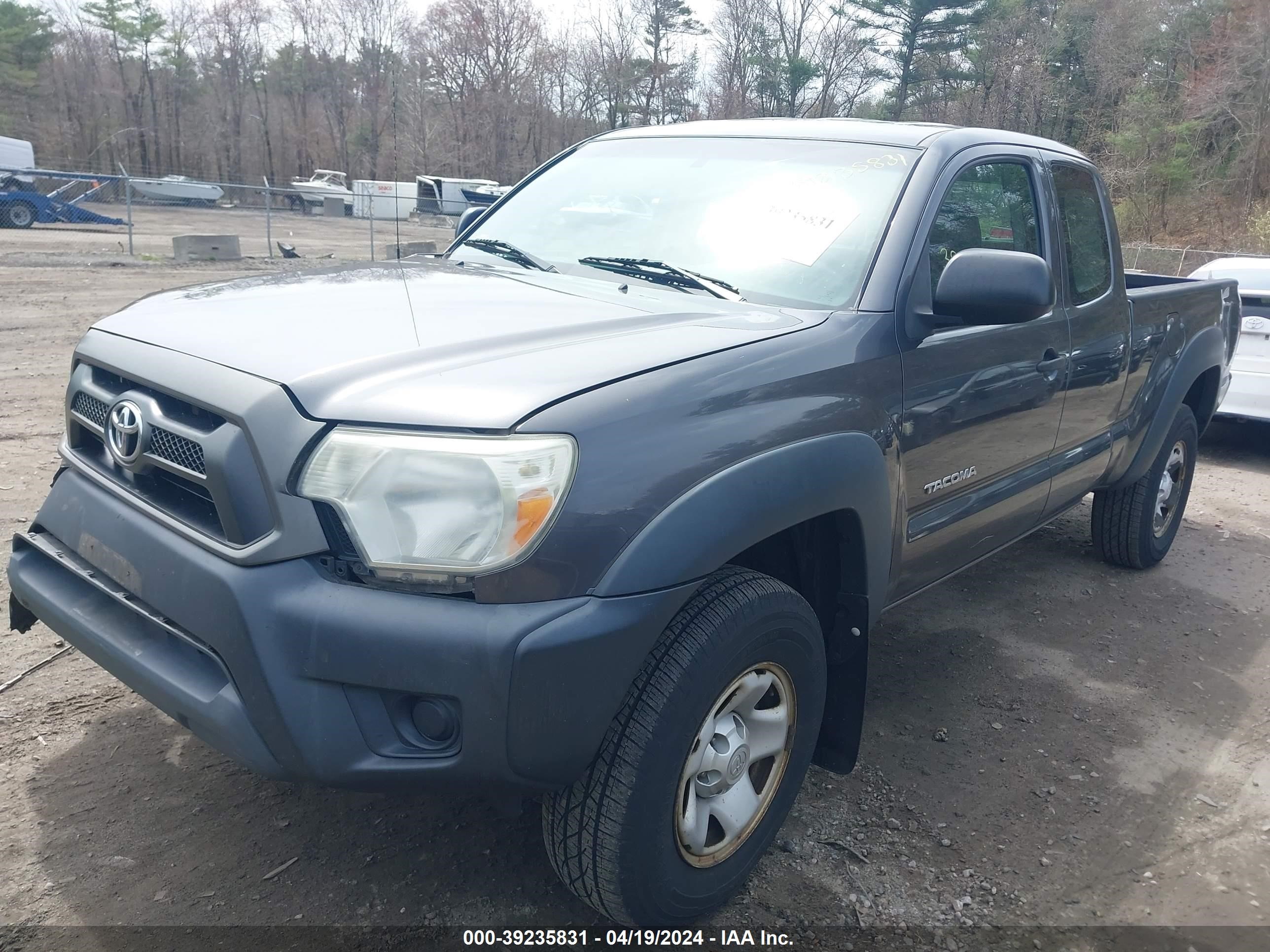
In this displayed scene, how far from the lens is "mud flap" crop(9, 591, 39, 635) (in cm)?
268

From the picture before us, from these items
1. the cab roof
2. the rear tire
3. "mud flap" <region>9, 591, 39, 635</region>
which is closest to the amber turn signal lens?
"mud flap" <region>9, 591, 39, 635</region>

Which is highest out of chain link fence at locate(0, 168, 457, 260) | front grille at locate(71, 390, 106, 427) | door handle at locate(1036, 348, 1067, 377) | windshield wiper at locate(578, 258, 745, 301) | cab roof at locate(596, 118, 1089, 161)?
cab roof at locate(596, 118, 1089, 161)

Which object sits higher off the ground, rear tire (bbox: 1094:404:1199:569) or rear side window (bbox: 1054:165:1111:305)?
rear side window (bbox: 1054:165:1111:305)

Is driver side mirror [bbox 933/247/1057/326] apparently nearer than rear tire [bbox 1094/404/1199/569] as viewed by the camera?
Yes

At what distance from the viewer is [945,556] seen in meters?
3.24

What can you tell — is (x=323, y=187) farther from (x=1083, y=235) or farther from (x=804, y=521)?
(x=804, y=521)

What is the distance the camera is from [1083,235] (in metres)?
4.02

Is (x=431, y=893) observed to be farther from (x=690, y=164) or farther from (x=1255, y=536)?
(x=1255, y=536)

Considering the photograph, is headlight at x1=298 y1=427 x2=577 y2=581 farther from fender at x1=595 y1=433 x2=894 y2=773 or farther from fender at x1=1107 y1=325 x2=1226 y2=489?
fender at x1=1107 y1=325 x2=1226 y2=489

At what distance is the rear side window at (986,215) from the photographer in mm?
3119

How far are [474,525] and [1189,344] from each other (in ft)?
13.9

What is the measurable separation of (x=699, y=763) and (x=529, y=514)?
2.52 ft

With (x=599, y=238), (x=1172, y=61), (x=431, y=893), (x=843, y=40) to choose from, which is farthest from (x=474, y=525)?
(x=843, y=40)

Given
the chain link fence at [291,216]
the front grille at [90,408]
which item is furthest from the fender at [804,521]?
the chain link fence at [291,216]
